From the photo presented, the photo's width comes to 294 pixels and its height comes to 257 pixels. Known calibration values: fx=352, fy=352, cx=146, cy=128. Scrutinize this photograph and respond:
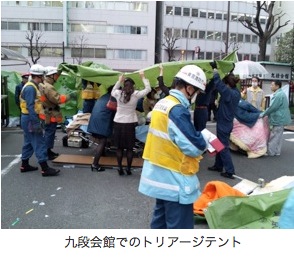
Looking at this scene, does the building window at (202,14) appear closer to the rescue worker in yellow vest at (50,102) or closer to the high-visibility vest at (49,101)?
the rescue worker in yellow vest at (50,102)

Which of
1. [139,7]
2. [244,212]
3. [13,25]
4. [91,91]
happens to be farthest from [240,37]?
[244,212]

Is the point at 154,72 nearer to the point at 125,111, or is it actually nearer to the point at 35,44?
the point at 125,111

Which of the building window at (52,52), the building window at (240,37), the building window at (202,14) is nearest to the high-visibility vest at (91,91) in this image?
the building window at (52,52)

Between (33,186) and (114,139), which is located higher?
(114,139)

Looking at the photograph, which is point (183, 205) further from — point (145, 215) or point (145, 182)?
point (145, 215)

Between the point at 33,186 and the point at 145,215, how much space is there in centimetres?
198

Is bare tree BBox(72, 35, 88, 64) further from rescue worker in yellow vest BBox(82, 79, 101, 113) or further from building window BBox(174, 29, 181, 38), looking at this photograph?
rescue worker in yellow vest BBox(82, 79, 101, 113)

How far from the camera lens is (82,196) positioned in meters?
4.88

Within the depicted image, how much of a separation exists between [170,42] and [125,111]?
123ft

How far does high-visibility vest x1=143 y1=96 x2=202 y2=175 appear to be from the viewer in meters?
2.73

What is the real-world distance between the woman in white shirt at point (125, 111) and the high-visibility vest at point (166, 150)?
2.79m

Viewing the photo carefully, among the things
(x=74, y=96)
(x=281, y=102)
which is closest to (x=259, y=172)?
(x=281, y=102)

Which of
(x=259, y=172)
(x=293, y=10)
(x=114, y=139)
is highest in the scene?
A: (x=293, y=10)

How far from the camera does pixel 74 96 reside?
10.4 metres
